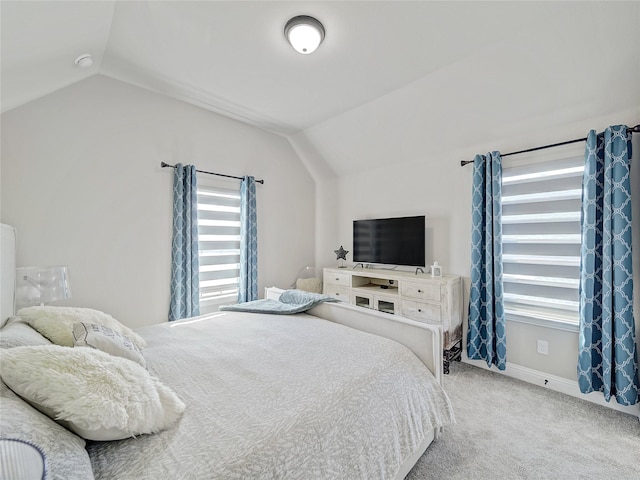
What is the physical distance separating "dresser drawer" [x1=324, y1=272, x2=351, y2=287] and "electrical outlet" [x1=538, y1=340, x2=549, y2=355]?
1.93 meters

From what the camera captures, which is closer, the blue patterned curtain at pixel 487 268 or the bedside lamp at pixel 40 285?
the bedside lamp at pixel 40 285

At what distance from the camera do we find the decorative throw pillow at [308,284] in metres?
3.97

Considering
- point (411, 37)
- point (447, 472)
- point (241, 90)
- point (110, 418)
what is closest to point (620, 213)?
point (411, 37)

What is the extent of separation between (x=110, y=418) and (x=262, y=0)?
2.25 meters

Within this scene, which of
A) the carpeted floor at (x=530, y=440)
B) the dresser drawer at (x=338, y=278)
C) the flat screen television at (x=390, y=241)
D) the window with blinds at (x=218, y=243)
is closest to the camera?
the carpeted floor at (x=530, y=440)

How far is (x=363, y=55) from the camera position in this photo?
88.9 inches

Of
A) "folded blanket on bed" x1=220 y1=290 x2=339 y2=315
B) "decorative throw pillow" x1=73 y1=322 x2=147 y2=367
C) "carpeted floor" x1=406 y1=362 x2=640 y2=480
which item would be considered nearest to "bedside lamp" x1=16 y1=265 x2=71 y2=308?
"decorative throw pillow" x1=73 y1=322 x2=147 y2=367

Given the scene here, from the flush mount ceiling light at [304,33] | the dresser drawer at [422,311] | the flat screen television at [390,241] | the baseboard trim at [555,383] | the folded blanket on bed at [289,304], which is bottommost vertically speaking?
the baseboard trim at [555,383]

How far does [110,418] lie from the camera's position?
0.78 m

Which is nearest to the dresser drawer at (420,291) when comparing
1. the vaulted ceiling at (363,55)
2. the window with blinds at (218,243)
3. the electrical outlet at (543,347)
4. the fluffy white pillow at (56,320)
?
the electrical outlet at (543,347)

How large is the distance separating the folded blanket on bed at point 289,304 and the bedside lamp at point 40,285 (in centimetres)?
113

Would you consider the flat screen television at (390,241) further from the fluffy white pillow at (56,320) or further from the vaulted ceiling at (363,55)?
the fluffy white pillow at (56,320)

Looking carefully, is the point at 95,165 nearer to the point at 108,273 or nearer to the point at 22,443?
the point at 108,273

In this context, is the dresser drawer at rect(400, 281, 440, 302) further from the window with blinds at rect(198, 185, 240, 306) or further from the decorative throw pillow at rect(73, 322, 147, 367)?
the decorative throw pillow at rect(73, 322, 147, 367)
